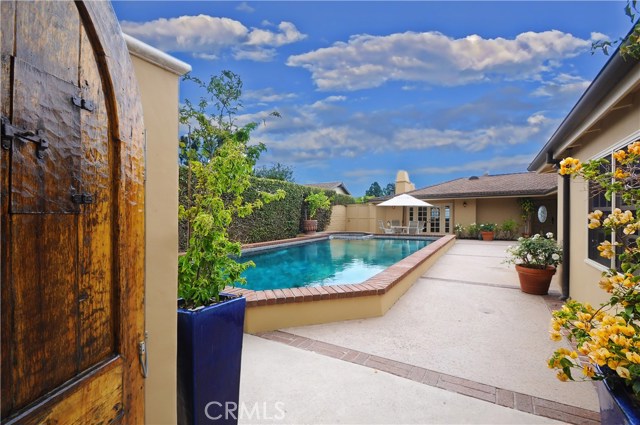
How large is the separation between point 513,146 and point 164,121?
8763 cm

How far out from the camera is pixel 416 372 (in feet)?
10.8

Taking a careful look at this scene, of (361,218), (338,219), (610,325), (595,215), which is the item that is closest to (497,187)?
(361,218)

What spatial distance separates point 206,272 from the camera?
2.34m

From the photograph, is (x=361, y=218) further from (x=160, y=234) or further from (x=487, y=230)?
(x=160, y=234)

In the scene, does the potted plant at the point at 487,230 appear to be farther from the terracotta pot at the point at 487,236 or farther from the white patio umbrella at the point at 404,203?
the white patio umbrella at the point at 404,203

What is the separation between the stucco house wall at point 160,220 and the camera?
62.7 inches

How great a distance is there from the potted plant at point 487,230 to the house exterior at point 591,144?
40.7 feet

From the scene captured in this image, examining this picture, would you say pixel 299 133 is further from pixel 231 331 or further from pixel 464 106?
pixel 231 331

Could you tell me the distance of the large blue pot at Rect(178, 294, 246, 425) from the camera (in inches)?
77.1

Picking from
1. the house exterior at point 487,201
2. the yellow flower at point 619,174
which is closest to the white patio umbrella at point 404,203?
the house exterior at point 487,201

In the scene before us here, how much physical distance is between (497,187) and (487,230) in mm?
3120

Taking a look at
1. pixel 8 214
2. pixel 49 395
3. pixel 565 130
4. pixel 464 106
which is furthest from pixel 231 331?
pixel 464 106

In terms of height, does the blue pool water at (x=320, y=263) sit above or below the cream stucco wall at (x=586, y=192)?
below

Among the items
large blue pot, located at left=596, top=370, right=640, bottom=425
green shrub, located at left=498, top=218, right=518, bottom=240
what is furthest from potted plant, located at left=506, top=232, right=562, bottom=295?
green shrub, located at left=498, top=218, right=518, bottom=240
